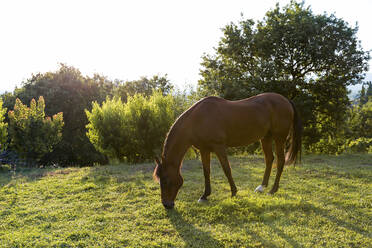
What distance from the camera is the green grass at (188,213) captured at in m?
3.87

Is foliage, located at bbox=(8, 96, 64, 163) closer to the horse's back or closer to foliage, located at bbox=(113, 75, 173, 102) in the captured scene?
the horse's back

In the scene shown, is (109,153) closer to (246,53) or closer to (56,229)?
(56,229)

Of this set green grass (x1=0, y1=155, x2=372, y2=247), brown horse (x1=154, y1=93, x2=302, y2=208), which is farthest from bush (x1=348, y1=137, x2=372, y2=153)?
brown horse (x1=154, y1=93, x2=302, y2=208)

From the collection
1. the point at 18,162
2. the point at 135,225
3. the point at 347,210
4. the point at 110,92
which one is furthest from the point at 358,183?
the point at 110,92

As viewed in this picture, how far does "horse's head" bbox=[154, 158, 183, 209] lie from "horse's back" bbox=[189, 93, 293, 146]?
73 cm

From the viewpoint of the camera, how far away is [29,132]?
10070 mm

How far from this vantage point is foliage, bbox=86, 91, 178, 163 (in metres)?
10.4

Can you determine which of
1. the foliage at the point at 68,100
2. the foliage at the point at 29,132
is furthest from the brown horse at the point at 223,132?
the foliage at the point at 68,100

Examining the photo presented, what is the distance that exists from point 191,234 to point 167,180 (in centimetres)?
106

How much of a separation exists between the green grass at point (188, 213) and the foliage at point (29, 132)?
8.23ft

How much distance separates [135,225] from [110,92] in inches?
745

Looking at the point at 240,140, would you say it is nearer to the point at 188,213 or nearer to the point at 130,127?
the point at 188,213

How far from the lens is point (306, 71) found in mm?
13039

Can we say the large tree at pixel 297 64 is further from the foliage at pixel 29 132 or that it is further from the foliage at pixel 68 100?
the foliage at pixel 68 100
